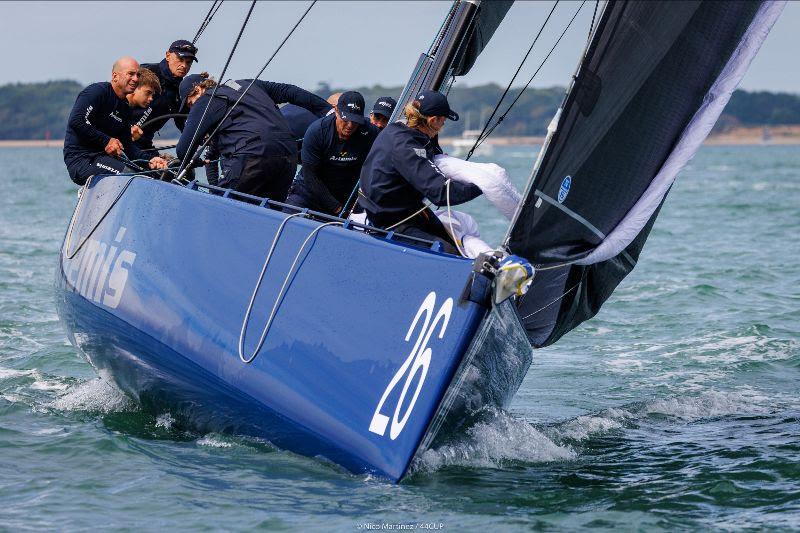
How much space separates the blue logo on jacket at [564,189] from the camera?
3.97 meters

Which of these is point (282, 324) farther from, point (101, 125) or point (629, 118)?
point (101, 125)

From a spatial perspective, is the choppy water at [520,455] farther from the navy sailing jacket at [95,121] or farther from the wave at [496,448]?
the navy sailing jacket at [95,121]

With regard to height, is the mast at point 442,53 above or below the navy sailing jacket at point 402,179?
above

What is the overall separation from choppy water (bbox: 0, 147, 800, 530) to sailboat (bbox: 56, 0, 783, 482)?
0.19 meters

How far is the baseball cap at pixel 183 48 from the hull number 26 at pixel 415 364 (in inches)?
136

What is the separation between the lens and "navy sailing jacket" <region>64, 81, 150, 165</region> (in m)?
6.19

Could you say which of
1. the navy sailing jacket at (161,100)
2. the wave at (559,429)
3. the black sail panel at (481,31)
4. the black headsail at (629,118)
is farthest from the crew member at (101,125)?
the black headsail at (629,118)

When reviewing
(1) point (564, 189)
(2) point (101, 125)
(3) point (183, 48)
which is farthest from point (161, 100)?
(1) point (564, 189)

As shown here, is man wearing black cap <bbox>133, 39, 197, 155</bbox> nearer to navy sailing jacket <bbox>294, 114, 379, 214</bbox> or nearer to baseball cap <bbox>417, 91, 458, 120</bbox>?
navy sailing jacket <bbox>294, 114, 379, 214</bbox>

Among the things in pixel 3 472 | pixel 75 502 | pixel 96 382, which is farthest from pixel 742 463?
pixel 96 382

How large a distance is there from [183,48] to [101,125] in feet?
2.51

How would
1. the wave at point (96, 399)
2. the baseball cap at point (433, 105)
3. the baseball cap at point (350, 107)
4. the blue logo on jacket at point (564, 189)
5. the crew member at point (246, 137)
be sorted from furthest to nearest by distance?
the wave at point (96, 399) < the crew member at point (246, 137) < the baseball cap at point (350, 107) < the baseball cap at point (433, 105) < the blue logo on jacket at point (564, 189)

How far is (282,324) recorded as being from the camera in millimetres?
4289

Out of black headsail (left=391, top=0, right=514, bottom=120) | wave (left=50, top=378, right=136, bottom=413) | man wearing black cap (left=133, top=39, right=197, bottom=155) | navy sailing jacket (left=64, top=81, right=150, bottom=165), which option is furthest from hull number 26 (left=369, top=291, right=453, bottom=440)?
man wearing black cap (left=133, top=39, right=197, bottom=155)
